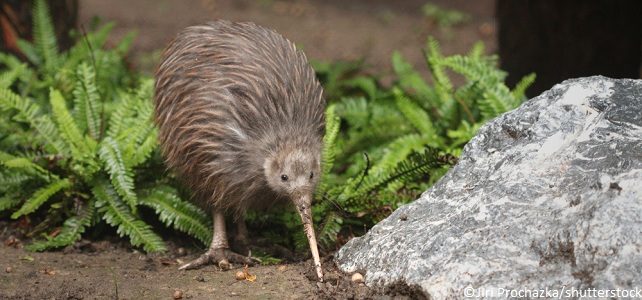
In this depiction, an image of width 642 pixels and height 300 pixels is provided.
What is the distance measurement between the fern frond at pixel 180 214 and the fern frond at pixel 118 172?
182mm

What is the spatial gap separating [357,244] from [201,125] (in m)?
1.28

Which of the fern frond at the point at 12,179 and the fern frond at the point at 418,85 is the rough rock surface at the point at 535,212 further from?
the fern frond at the point at 418,85

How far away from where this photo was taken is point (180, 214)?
6.07 metres

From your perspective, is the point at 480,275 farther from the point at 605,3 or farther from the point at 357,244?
the point at 605,3

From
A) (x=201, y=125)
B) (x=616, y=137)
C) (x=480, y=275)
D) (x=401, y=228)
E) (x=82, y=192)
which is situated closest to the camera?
(x=480, y=275)

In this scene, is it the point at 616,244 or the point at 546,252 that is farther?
the point at 546,252

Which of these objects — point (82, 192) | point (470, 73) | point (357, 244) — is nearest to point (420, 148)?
point (470, 73)

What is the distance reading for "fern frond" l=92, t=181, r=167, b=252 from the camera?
19.4ft

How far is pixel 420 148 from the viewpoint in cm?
714

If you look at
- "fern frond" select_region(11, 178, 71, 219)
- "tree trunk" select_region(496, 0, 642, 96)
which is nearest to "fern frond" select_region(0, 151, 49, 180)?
"fern frond" select_region(11, 178, 71, 219)

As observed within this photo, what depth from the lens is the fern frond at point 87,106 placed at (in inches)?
269

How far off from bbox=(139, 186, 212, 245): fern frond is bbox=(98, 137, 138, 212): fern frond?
7.1 inches

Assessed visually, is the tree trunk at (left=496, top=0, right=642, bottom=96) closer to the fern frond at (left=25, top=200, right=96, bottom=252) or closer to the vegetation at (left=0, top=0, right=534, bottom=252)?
the vegetation at (left=0, top=0, right=534, bottom=252)

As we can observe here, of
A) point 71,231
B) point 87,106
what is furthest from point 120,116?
point 71,231
